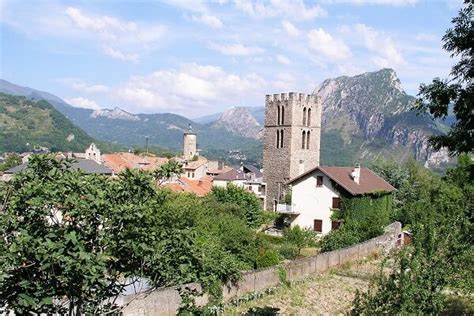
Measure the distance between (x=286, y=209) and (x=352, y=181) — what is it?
6123 millimetres

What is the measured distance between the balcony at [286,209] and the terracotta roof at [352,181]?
7.83 feet

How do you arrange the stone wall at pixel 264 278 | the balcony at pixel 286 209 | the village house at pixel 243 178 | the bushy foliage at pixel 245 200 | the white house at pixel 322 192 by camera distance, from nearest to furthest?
the stone wall at pixel 264 278
the white house at pixel 322 192
the bushy foliage at pixel 245 200
the balcony at pixel 286 209
the village house at pixel 243 178

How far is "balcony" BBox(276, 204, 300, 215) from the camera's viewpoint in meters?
43.3

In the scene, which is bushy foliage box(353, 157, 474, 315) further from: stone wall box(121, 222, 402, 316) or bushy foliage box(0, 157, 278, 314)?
bushy foliage box(0, 157, 278, 314)

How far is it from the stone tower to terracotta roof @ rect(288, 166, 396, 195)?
20.7 feet

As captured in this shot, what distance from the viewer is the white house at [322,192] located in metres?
40.9

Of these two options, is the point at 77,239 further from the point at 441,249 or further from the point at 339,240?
the point at 339,240

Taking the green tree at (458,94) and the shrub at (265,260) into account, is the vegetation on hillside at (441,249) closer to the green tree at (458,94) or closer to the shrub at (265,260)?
the green tree at (458,94)

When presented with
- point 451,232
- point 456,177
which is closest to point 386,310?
point 451,232

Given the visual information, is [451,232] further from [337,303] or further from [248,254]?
[248,254]

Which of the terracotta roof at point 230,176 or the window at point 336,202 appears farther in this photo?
the terracotta roof at point 230,176

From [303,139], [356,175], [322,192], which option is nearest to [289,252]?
[322,192]

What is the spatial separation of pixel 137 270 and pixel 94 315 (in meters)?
0.91

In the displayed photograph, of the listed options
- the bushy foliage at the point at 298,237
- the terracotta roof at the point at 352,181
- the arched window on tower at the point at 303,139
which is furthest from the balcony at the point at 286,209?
the arched window on tower at the point at 303,139
